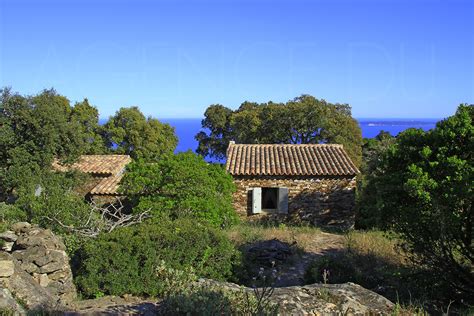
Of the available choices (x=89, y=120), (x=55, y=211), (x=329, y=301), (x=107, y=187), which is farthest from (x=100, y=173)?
(x=329, y=301)

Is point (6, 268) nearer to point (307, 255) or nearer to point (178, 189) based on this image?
point (178, 189)

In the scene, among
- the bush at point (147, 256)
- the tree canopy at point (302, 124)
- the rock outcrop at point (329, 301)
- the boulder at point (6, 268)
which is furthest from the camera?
the tree canopy at point (302, 124)

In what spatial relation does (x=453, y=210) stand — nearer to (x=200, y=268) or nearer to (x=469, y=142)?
(x=469, y=142)

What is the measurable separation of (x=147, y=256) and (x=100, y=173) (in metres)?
12.9

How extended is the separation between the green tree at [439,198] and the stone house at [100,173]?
42.7 ft

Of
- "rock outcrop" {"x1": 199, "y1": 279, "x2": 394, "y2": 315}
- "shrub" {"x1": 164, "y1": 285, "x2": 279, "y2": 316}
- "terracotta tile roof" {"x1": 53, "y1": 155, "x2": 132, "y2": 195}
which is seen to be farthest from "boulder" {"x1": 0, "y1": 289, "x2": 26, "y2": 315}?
"terracotta tile roof" {"x1": 53, "y1": 155, "x2": 132, "y2": 195}

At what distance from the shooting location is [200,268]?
9.40 m

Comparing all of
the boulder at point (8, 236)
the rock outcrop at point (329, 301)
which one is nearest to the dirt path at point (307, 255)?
the rock outcrop at point (329, 301)

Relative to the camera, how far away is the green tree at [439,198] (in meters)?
7.48

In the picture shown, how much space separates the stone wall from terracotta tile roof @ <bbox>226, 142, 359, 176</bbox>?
39cm

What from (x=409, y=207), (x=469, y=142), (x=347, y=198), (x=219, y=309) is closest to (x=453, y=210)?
(x=409, y=207)

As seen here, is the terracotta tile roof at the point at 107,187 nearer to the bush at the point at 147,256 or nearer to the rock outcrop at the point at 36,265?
the rock outcrop at the point at 36,265

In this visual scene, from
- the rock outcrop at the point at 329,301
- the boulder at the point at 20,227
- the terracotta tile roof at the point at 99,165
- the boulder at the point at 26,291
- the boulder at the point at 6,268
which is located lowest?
the boulder at the point at 26,291

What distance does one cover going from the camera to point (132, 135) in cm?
3089
